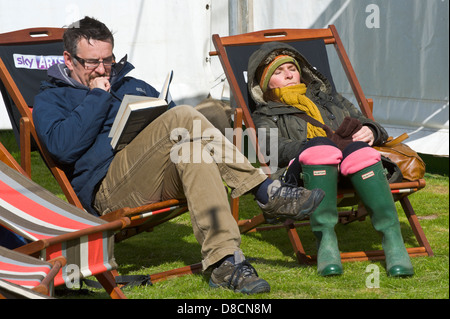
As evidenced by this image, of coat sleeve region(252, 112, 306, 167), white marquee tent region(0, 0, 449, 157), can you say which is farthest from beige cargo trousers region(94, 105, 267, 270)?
white marquee tent region(0, 0, 449, 157)

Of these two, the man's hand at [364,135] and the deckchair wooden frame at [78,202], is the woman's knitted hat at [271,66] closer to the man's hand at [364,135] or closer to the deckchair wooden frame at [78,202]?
the man's hand at [364,135]

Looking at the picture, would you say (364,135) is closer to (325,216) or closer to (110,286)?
(325,216)

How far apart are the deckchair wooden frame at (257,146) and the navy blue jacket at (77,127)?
30.5 inches

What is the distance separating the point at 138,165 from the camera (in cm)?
354

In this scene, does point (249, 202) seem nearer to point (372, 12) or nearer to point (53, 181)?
point (53, 181)

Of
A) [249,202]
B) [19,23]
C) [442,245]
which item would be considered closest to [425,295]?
[442,245]

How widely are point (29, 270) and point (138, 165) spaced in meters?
0.99

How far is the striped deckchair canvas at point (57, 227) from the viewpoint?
295 cm

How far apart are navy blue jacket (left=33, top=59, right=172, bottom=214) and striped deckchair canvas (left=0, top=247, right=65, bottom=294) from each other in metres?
0.87

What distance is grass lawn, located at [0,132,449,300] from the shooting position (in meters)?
3.37

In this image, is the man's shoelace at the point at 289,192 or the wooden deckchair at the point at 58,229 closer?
the wooden deckchair at the point at 58,229

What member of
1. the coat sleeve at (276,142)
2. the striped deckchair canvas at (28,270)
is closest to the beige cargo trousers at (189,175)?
the coat sleeve at (276,142)

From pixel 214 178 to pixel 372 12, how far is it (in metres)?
4.16

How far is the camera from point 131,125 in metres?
3.57
